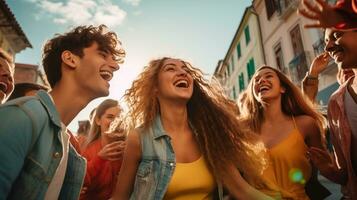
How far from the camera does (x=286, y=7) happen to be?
1571cm

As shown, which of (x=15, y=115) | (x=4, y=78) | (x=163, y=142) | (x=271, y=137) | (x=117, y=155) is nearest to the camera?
(x=15, y=115)

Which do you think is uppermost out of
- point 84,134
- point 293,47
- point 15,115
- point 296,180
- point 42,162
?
point 293,47

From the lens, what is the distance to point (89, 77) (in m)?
2.34

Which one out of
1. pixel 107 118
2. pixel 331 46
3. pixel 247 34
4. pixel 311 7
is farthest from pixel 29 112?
pixel 247 34

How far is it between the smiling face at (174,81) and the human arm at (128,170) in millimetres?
747

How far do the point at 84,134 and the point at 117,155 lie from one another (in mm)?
3458

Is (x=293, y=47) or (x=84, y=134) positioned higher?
(x=293, y=47)

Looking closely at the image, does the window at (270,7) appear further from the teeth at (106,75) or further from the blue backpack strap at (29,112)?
the blue backpack strap at (29,112)

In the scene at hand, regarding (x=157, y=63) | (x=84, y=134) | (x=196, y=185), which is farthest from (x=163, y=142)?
(x=84, y=134)

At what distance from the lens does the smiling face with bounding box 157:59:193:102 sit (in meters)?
3.04

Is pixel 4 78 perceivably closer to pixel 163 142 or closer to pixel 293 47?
pixel 163 142

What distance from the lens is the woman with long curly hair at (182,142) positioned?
2.41 metres

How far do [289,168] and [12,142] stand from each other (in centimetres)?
272

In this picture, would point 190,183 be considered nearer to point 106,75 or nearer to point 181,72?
point 106,75
